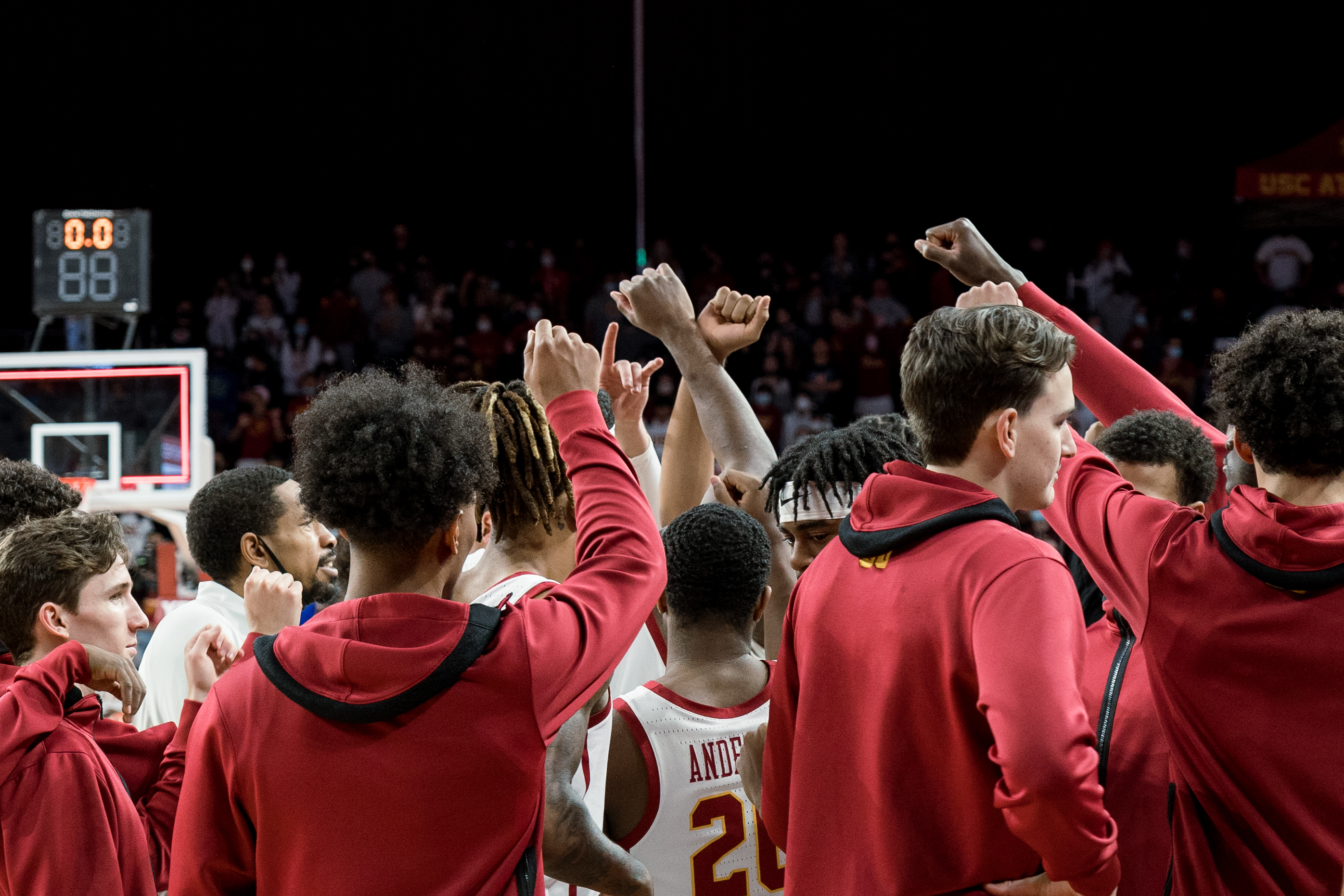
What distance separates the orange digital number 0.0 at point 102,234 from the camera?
9555mm

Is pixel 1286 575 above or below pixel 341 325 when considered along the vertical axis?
below

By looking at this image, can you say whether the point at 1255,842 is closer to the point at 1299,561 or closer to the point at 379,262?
the point at 1299,561

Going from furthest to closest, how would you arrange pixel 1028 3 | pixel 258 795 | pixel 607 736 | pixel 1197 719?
pixel 1028 3
pixel 607 736
pixel 1197 719
pixel 258 795

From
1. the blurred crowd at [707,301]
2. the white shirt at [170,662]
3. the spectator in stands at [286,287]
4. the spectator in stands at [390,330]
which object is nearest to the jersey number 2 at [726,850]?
the white shirt at [170,662]

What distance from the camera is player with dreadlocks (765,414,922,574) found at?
8.87 ft

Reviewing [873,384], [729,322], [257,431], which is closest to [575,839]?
[729,322]

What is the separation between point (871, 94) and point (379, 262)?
6.78m

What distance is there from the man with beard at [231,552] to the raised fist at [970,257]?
72.5 inches

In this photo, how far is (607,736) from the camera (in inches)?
94.3

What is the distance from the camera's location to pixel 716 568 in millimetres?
2562

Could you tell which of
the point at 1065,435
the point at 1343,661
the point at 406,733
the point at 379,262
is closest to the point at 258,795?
the point at 406,733

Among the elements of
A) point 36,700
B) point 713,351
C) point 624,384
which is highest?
point 713,351

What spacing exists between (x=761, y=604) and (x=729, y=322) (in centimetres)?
88

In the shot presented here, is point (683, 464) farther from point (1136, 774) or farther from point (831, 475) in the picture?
point (1136, 774)
